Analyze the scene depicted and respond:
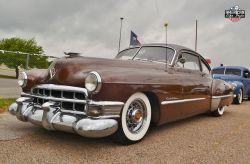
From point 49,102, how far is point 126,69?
43.3 inches

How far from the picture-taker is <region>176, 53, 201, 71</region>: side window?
5.79 metres

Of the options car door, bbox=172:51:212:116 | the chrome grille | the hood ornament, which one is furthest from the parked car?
the chrome grille

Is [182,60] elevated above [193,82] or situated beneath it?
elevated above

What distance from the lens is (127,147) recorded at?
412 cm

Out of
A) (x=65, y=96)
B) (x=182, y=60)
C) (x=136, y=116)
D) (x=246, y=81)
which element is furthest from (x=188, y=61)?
(x=246, y=81)

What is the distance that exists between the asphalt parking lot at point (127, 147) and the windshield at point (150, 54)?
3.86 feet

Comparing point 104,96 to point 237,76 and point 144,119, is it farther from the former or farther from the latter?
point 237,76

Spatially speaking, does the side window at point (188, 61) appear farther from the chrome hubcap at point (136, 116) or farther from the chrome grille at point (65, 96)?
the chrome grille at point (65, 96)

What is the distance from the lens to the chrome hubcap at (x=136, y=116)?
14.1 ft

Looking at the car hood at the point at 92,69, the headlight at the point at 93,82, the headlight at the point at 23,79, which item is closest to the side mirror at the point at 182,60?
the car hood at the point at 92,69

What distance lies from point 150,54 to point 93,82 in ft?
7.00

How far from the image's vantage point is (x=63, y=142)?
13.8ft

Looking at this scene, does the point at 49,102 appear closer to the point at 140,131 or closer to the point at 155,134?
the point at 140,131

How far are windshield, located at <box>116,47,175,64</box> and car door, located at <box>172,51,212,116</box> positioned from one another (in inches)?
8.1
